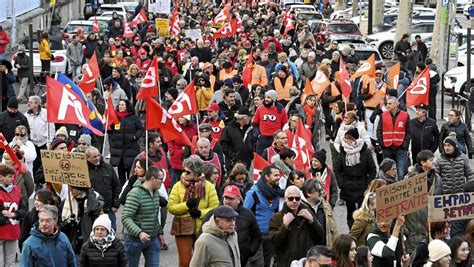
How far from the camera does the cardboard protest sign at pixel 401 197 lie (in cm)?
1119

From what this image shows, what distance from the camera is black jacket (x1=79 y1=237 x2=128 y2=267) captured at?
1101 centimetres

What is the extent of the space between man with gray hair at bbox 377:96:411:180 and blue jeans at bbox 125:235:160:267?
611cm

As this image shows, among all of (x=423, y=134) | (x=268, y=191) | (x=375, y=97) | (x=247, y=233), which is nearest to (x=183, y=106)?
(x=423, y=134)

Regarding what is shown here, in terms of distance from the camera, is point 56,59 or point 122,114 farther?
point 56,59

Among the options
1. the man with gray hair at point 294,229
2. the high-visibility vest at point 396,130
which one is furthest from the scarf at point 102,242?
the high-visibility vest at point 396,130

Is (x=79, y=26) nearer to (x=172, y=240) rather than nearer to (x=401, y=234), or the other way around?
(x=172, y=240)

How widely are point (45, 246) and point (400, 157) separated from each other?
8191mm

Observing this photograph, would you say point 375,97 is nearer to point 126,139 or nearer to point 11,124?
point 126,139

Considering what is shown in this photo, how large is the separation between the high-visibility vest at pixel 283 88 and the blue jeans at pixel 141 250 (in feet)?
30.9

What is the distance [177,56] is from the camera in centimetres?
2992

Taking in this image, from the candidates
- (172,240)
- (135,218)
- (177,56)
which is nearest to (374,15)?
(177,56)

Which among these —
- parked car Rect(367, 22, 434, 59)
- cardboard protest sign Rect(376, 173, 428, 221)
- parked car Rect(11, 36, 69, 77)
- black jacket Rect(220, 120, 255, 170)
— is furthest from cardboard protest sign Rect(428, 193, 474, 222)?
parked car Rect(367, 22, 434, 59)

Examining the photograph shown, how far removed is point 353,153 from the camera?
51.1 ft

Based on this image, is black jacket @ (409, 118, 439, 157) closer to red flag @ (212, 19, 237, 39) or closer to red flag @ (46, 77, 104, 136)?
red flag @ (46, 77, 104, 136)
